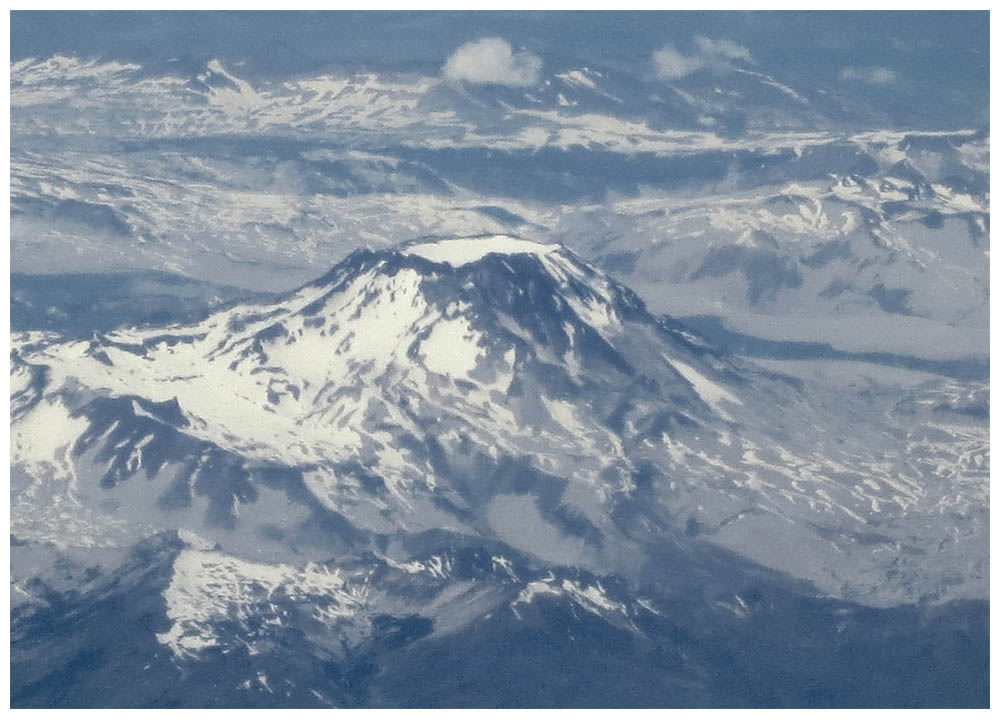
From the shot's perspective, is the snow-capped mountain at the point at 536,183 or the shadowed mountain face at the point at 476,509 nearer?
the shadowed mountain face at the point at 476,509

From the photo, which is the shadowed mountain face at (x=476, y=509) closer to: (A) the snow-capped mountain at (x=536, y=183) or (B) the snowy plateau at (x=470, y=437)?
(B) the snowy plateau at (x=470, y=437)

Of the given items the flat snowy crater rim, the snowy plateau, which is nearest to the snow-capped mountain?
the snowy plateau

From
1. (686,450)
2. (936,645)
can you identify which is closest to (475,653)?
(936,645)

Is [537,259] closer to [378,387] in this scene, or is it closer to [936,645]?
[378,387]

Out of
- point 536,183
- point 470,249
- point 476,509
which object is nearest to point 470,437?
point 476,509

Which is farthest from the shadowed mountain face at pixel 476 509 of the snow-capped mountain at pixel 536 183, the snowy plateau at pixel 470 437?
the snow-capped mountain at pixel 536 183
